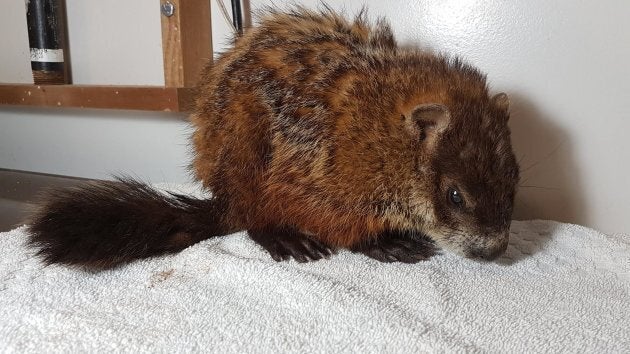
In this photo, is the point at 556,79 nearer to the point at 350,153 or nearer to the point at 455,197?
the point at 455,197

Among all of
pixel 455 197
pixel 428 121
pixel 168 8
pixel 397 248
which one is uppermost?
pixel 168 8

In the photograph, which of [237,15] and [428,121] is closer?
[428,121]

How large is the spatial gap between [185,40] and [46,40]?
2.08ft

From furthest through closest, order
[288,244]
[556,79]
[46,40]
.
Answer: [46,40]
[556,79]
[288,244]

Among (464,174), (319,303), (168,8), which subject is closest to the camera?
(319,303)

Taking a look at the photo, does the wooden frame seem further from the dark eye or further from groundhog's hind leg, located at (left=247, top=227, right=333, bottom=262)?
the dark eye

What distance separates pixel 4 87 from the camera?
2.02 meters

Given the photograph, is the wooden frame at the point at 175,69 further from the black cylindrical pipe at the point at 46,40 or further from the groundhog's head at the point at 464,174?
the groundhog's head at the point at 464,174

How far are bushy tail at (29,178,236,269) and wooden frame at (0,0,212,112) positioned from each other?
455 millimetres

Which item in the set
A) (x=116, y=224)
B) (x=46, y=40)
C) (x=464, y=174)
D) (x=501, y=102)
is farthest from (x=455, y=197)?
(x=46, y=40)

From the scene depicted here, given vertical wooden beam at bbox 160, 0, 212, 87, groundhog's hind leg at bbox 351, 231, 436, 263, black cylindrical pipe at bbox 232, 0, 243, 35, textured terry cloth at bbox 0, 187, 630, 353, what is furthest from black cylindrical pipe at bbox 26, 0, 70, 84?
groundhog's hind leg at bbox 351, 231, 436, 263

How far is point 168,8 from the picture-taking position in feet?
5.37

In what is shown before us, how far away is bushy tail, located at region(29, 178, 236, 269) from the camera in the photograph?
1079 mm

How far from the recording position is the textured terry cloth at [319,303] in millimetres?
845
